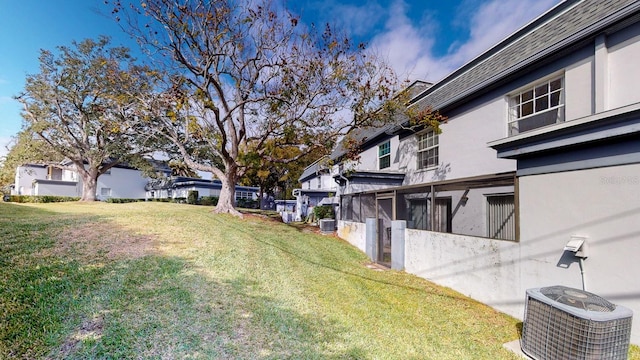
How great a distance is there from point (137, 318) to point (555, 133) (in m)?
6.63

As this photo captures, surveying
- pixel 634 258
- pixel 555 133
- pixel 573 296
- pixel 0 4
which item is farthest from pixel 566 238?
pixel 0 4

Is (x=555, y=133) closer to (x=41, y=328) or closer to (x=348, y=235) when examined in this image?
(x=41, y=328)

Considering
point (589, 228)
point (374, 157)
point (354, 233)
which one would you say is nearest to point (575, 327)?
point (589, 228)

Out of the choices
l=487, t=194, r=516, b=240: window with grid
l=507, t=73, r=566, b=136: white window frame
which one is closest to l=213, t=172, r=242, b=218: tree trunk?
l=487, t=194, r=516, b=240: window with grid

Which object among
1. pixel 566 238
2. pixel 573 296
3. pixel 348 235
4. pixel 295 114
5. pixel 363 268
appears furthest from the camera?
pixel 295 114

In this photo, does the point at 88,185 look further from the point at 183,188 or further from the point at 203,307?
the point at 203,307

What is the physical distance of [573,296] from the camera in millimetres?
3664

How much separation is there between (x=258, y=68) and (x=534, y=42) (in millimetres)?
10638

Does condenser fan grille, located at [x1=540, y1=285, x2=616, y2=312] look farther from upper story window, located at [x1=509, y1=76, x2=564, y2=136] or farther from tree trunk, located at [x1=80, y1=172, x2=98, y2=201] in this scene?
tree trunk, located at [x1=80, y1=172, x2=98, y2=201]

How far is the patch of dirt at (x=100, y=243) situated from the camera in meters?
5.47

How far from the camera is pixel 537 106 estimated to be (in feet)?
24.6

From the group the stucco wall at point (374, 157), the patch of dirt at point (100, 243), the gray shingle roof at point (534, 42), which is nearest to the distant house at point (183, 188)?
the stucco wall at point (374, 157)

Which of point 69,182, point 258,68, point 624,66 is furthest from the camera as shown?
point 69,182

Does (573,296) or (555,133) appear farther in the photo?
(555,133)
